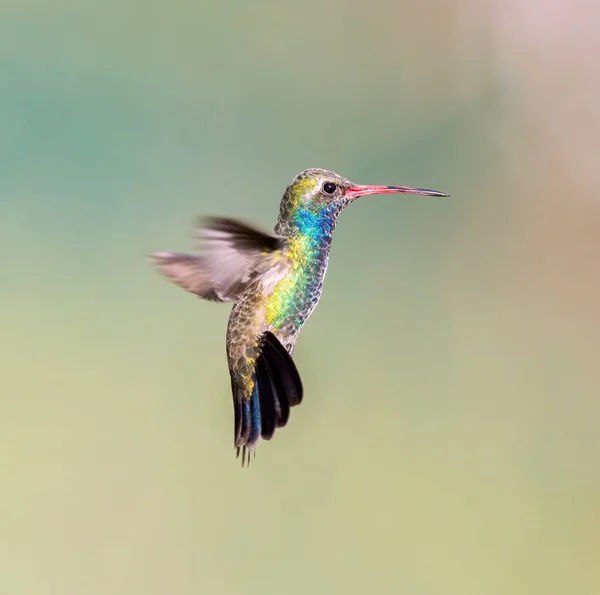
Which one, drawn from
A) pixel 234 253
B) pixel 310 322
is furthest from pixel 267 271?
pixel 310 322

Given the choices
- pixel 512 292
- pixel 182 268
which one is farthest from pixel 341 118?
pixel 182 268

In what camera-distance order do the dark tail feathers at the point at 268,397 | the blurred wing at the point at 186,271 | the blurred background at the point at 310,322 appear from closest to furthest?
1. the dark tail feathers at the point at 268,397
2. the blurred wing at the point at 186,271
3. the blurred background at the point at 310,322

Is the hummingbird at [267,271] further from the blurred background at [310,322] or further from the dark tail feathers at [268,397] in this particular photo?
the blurred background at [310,322]

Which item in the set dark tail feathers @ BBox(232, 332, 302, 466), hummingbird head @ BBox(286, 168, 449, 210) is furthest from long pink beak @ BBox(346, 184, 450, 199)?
dark tail feathers @ BBox(232, 332, 302, 466)

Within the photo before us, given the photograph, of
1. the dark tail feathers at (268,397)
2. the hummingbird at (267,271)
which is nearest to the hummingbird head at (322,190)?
the hummingbird at (267,271)

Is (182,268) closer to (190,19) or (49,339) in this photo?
(49,339)

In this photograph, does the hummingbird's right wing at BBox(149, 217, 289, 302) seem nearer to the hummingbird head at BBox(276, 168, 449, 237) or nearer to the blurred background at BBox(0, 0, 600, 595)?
the hummingbird head at BBox(276, 168, 449, 237)
